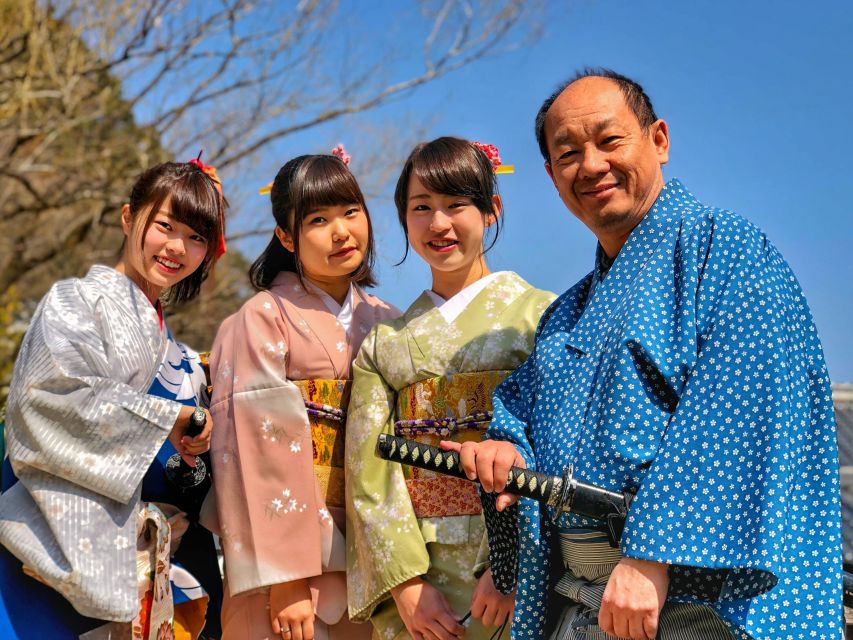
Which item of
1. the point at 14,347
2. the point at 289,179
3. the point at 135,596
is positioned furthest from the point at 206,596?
the point at 14,347

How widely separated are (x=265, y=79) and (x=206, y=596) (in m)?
7.14

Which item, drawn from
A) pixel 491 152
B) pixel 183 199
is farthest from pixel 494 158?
pixel 183 199

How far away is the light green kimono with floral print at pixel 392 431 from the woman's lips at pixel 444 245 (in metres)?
0.18

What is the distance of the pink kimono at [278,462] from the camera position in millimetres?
2773

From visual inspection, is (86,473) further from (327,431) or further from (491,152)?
(491,152)

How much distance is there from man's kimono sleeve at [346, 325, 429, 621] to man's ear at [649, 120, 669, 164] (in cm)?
112

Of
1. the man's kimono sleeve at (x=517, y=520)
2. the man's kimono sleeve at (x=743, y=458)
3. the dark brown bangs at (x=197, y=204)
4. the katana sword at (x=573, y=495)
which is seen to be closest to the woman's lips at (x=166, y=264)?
the dark brown bangs at (x=197, y=204)

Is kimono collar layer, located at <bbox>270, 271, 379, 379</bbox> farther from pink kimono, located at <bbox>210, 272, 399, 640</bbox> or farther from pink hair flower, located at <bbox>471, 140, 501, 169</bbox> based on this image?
pink hair flower, located at <bbox>471, 140, 501, 169</bbox>

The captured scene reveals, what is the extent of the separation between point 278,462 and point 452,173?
109cm

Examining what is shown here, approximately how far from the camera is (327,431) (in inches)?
116

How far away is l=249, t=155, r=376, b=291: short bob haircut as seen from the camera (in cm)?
306

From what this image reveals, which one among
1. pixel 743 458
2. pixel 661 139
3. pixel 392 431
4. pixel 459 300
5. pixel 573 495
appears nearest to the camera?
pixel 743 458

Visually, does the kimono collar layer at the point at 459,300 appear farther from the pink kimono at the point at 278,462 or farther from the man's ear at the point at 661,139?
the man's ear at the point at 661,139

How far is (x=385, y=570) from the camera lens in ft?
8.49
